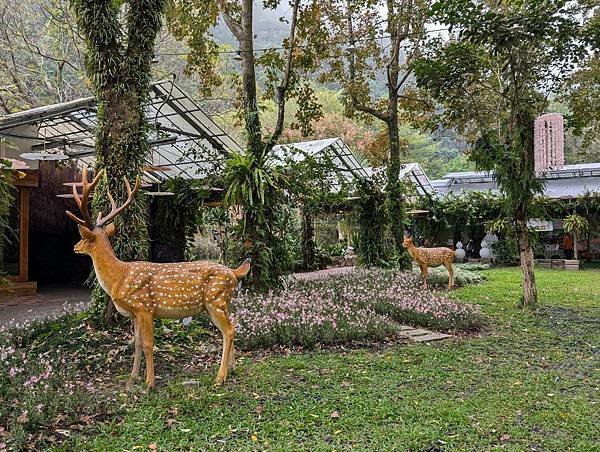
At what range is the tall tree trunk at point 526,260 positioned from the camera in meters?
8.42

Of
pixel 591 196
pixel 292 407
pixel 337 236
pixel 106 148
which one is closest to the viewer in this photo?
pixel 292 407

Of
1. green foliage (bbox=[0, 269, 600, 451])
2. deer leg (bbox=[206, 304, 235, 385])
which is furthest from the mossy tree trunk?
deer leg (bbox=[206, 304, 235, 385])

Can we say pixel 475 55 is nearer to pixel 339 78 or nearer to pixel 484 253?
pixel 339 78

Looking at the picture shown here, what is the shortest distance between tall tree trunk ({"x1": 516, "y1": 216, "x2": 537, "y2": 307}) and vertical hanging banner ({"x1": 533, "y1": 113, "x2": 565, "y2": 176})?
100 centimetres

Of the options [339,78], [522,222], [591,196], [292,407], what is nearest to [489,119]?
[339,78]

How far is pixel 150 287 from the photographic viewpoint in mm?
4398

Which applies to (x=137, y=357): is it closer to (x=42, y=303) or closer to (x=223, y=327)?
(x=223, y=327)

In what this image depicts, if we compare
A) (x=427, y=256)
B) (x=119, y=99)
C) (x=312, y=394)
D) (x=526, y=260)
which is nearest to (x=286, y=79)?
(x=427, y=256)

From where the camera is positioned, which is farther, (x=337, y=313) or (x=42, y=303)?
(x=42, y=303)

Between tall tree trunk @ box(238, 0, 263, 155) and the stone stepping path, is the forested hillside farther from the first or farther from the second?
the stone stepping path

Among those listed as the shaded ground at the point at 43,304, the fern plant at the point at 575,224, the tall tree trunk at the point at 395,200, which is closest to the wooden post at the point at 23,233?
the shaded ground at the point at 43,304

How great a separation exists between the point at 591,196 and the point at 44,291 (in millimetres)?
16715

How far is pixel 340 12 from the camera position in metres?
13.5

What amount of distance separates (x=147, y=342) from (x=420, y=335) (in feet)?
12.3
